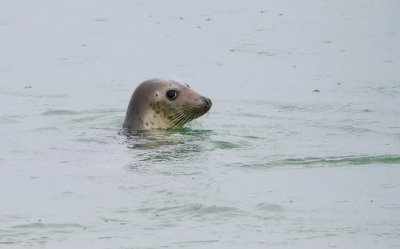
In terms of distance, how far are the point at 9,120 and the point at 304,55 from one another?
13.6ft

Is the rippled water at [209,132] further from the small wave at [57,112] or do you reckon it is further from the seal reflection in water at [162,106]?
the seal reflection in water at [162,106]

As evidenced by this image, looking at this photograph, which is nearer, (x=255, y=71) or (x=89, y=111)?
(x=89, y=111)

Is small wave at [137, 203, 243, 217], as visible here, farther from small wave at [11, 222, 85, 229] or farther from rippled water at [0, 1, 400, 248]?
small wave at [11, 222, 85, 229]

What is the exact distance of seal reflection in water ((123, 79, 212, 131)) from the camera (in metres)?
10.1

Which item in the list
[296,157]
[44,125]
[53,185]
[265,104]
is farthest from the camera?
[265,104]

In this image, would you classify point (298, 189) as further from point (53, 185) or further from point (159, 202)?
point (53, 185)

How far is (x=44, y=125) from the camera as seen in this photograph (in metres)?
10.2

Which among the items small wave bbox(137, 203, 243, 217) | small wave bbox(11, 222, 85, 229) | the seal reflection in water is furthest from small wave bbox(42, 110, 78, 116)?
small wave bbox(11, 222, 85, 229)

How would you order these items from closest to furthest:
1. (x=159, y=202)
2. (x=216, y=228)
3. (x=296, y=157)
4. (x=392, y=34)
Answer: (x=216, y=228) → (x=159, y=202) → (x=296, y=157) → (x=392, y=34)

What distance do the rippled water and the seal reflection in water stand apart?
0.16 metres

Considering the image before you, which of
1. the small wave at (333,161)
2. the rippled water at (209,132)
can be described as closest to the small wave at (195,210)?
the rippled water at (209,132)

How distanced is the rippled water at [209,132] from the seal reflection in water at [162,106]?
0.16 m

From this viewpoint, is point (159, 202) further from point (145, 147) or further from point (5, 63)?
point (5, 63)

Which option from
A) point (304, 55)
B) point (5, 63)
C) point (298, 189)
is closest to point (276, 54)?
point (304, 55)
